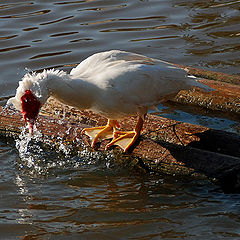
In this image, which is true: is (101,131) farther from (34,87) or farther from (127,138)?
(34,87)

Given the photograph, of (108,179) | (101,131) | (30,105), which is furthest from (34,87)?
(108,179)

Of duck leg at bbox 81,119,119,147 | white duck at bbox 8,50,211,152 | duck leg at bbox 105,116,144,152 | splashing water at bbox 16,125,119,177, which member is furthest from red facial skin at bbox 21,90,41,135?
duck leg at bbox 105,116,144,152

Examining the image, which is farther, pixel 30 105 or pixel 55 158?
pixel 55 158

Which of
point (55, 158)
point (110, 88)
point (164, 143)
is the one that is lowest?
point (55, 158)

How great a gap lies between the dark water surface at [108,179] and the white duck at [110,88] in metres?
0.48

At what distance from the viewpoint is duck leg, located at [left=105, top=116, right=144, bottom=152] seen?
553 cm

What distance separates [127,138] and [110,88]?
0.63 metres

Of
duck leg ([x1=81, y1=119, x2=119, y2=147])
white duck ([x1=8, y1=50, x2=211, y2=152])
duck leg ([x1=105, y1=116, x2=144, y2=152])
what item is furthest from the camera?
duck leg ([x1=81, y1=119, x2=119, y2=147])

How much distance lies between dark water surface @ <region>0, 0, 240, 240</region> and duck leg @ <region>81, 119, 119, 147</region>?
0.21m

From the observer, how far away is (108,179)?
225 inches

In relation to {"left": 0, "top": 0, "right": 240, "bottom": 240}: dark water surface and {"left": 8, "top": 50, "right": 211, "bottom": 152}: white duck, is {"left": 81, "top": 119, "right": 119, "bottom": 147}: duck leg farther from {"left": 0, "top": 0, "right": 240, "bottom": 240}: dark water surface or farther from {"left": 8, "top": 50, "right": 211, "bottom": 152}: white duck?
{"left": 0, "top": 0, "right": 240, "bottom": 240}: dark water surface

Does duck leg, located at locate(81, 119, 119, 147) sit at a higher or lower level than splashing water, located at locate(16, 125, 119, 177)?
higher

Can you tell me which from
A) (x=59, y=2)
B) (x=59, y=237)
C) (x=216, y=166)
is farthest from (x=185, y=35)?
(x=59, y=237)

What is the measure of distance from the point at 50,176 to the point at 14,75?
10.7 feet
